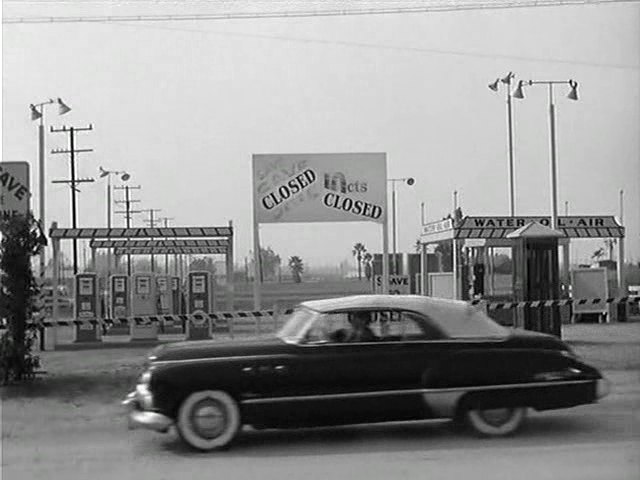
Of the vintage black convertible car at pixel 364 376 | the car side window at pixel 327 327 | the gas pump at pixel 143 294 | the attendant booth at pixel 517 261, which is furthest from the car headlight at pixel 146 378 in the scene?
the gas pump at pixel 143 294

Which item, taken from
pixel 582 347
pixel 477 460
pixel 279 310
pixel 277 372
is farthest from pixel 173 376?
pixel 582 347

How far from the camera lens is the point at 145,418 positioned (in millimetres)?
6367

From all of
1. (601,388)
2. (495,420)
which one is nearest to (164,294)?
(495,420)

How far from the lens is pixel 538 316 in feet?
31.3

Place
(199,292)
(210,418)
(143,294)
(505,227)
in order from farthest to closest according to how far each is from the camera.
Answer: (143,294), (199,292), (505,227), (210,418)

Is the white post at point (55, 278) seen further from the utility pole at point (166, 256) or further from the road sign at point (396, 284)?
the road sign at point (396, 284)

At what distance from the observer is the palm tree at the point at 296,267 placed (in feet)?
23.4

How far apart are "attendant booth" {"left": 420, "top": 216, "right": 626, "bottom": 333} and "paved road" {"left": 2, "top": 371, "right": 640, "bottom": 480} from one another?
6.49 ft

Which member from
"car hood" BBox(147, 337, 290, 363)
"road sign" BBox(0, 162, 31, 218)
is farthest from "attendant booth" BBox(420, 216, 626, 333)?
"road sign" BBox(0, 162, 31, 218)

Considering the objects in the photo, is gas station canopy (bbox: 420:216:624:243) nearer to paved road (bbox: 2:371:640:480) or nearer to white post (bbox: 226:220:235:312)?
white post (bbox: 226:220:235:312)

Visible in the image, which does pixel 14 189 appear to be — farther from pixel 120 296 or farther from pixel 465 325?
pixel 120 296

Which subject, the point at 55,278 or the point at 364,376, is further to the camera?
the point at 55,278

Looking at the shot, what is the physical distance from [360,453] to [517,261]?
4836mm

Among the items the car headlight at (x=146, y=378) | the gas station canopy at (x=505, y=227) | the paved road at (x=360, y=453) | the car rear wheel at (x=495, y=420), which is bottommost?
the paved road at (x=360, y=453)
